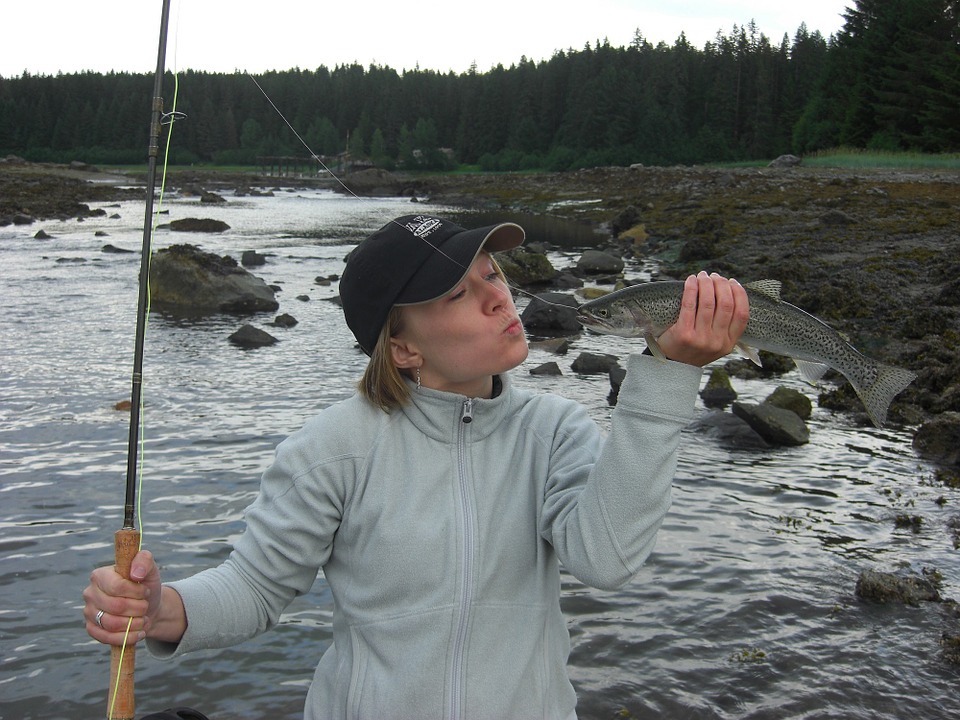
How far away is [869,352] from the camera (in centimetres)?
1382

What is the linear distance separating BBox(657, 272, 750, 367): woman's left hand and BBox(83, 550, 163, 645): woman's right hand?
59.7 inches

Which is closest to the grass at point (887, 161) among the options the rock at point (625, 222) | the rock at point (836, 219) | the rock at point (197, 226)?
A: the rock at point (625, 222)

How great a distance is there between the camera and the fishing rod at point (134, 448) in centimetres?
262

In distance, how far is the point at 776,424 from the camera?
1014 centimetres

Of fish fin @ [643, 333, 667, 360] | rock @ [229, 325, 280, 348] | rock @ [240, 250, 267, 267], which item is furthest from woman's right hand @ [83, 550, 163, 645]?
rock @ [240, 250, 267, 267]

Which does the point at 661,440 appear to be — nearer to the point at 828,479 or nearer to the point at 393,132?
the point at 828,479

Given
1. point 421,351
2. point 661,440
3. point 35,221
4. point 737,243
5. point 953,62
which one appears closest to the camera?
point 661,440

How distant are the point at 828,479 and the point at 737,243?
1784 cm

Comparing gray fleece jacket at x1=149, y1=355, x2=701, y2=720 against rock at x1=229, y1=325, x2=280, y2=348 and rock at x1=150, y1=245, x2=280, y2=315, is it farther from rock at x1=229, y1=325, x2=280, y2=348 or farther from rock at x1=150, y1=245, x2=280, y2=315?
rock at x1=150, y1=245, x2=280, y2=315

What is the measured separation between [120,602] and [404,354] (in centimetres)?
109

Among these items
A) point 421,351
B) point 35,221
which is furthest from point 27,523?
point 35,221

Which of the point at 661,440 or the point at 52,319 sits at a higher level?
the point at 661,440

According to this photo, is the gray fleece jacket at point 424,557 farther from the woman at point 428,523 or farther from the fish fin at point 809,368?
the fish fin at point 809,368

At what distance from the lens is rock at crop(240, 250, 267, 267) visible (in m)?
27.2
